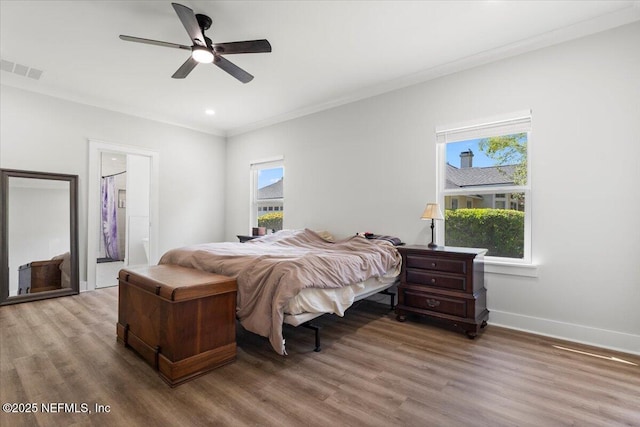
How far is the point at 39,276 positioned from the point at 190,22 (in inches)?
154

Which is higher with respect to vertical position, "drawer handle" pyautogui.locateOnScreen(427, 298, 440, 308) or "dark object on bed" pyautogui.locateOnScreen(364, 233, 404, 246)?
"dark object on bed" pyautogui.locateOnScreen(364, 233, 404, 246)

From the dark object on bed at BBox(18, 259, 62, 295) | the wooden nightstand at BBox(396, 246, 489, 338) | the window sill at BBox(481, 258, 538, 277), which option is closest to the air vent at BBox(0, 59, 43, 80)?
the dark object on bed at BBox(18, 259, 62, 295)

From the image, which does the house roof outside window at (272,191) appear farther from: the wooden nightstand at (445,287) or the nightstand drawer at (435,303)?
the nightstand drawer at (435,303)

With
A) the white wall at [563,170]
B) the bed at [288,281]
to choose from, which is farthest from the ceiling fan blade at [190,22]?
the white wall at [563,170]

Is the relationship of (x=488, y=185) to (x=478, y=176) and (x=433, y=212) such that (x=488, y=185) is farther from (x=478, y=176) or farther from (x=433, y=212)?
(x=433, y=212)

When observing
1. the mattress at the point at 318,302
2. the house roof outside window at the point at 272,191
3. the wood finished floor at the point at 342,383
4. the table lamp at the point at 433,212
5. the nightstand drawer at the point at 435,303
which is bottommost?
the wood finished floor at the point at 342,383

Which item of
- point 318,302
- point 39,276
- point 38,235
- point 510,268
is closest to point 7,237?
point 38,235

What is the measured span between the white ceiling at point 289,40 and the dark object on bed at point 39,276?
2275 millimetres

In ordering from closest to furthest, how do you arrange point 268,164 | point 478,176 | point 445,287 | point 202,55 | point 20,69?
point 202,55
point 445,287
point 478,176
point 20,69
point 268,164

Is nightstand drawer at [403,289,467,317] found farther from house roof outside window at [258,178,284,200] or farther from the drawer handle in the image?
house roof outside window at [258,178,284,200]

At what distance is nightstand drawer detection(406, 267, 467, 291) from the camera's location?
9.27 feet

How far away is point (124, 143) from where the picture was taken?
471cm

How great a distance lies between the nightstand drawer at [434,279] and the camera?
111 inches

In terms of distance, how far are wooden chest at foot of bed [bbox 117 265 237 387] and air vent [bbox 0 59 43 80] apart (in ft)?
9.91
